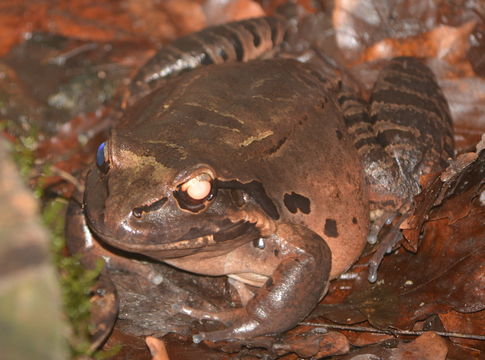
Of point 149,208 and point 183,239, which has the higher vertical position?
point 149,208

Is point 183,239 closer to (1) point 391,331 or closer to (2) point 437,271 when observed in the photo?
(1) point 391,331

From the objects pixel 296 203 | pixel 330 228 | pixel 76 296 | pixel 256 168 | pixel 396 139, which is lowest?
pixel 76 296

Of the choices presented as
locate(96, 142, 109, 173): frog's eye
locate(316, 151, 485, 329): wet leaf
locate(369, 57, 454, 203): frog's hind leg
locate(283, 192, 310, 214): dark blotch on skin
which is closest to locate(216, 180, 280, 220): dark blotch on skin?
locate(283, 192, 310, 214): dark blotch on skin

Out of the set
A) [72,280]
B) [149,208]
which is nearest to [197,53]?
[149,208]

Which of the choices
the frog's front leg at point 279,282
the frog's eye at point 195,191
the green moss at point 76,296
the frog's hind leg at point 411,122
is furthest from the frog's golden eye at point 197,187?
the frog's hind leg at point 411,122

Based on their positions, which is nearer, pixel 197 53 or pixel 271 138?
pixel 271 138

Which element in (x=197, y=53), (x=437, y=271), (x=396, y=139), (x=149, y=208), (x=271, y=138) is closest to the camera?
(x=149, y=208)

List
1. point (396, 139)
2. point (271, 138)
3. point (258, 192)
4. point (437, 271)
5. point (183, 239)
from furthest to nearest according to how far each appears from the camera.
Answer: point (396, 139) → point (437, 271) → point (271, 138) → point (258, 192) → point (183, 239)
